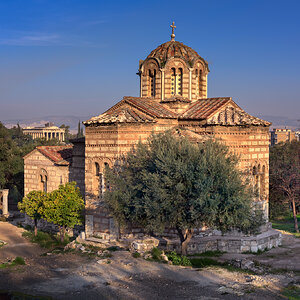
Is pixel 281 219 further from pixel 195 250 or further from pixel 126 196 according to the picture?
pixel 126 196

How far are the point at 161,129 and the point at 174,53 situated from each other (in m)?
4.83

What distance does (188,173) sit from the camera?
13531 millimetres

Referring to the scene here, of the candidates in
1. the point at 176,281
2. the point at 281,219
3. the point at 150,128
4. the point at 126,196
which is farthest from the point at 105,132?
the point at 281,219

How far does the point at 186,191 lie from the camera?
13711mm

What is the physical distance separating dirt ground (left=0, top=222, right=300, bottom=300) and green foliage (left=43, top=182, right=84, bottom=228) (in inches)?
93.3

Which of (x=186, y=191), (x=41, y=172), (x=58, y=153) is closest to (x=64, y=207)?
(x=41, y=172)

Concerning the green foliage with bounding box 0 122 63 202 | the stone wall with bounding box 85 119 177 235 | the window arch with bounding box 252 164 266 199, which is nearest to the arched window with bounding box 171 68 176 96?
the stone wall with bounding box 85 119 177 235

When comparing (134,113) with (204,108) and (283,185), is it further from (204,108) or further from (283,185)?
(283,185)

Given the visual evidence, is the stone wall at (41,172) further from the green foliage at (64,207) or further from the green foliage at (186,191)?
the green foliage at (186,191)

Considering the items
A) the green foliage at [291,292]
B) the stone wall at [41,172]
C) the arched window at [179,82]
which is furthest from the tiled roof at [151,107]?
the green foliage at [291,292]

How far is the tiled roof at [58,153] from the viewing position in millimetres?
21344

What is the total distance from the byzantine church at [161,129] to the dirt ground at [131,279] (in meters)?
2.92

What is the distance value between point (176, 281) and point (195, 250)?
Result: 4.35 metres

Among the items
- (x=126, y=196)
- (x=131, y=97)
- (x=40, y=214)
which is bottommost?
(x=40, y=214)
